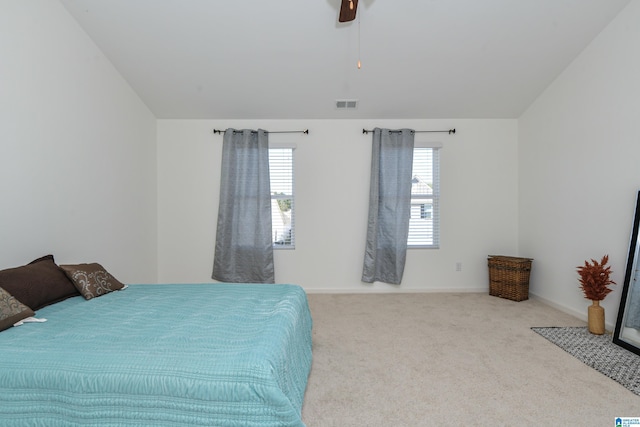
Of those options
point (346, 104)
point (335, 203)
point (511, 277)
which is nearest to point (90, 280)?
point (335, 203)

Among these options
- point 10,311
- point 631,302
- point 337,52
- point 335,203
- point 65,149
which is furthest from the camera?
point 335,203

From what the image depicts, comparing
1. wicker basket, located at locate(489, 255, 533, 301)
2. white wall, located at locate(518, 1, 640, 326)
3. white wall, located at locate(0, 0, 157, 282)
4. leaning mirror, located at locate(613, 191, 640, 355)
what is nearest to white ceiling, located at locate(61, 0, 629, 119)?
white wall, located at locate(518, 1, 640, 326)

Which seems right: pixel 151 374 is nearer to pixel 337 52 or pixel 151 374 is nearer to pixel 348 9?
pixel 348 9

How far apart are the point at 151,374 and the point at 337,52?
3245 millimetres

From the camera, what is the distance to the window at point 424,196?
4.61 meters

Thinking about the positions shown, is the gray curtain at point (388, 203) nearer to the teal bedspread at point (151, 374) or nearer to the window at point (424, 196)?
the window at point (424, 196)

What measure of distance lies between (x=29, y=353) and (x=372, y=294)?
11.8 feet

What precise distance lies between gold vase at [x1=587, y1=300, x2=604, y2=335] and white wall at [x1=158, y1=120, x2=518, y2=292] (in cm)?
158

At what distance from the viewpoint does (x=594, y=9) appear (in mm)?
2943

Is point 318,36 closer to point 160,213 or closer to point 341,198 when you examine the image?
point 341,198

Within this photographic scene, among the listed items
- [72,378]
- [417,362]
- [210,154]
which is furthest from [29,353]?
[210,154]

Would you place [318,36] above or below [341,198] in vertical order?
above

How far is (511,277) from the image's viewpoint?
13.3 ft

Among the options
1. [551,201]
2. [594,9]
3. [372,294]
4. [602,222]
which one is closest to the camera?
[594,9]
